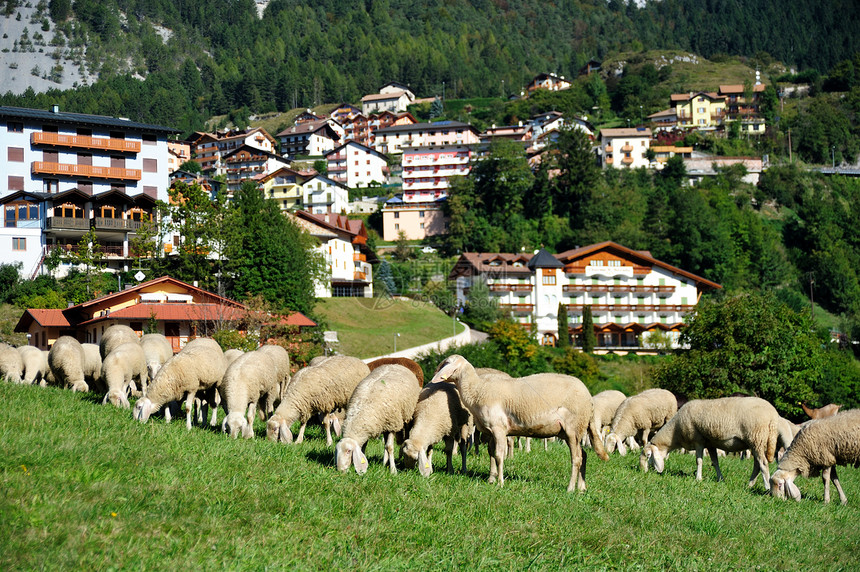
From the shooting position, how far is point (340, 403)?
18.6 metres

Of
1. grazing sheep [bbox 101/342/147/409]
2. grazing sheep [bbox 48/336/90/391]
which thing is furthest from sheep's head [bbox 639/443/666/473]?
grazing sheep [bbox 48/336/90/391]

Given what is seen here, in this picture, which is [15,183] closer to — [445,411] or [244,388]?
[244,388]

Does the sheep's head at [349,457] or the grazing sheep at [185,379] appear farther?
the grazing sheep at [185,379]

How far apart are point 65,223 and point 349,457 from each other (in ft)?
206

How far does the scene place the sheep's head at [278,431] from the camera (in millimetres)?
17078

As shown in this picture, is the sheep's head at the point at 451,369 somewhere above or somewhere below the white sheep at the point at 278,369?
above

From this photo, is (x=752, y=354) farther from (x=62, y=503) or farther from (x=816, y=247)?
(x=816, y=247)

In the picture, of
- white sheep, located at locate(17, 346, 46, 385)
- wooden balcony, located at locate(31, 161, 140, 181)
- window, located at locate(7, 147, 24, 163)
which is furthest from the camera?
wooden balcony, located at locate(31, 161, 140, 181)

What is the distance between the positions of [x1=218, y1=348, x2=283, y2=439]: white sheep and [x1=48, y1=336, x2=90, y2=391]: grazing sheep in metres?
8.26

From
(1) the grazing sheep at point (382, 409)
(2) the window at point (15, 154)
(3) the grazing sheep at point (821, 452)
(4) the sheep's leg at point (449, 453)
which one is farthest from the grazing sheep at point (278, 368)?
(2) the window at point (15, 154)

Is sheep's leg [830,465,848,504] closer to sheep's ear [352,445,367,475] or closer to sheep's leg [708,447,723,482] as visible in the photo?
sheep's leg [708,447,723,482]

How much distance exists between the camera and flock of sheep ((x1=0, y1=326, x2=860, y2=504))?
49.3ft

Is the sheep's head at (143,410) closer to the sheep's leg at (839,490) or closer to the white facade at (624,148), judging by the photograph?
the sheep's leg at (839,490)

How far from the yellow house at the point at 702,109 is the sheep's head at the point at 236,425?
180 meters
